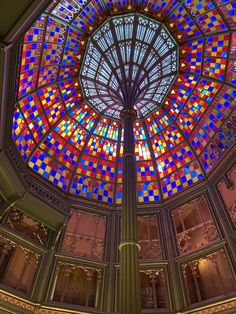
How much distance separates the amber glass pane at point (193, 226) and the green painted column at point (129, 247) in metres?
7.70

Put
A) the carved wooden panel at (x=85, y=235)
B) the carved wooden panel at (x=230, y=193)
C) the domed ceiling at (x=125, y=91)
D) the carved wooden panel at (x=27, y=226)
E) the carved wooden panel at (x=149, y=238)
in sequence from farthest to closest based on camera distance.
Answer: the carved wooden panel at (x=149, y=238) < the carved wooden panel at (x=85, y=235) < the domed ceiling at (x=125, y=91) < the carved wooden panel at (x=230, y=193) < the carved wooden panel at (x=27, y=226)

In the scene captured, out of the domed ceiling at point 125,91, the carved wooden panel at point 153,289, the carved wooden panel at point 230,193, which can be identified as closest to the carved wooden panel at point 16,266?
the domed ceiling at point 125,91

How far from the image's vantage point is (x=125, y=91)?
16.0 m

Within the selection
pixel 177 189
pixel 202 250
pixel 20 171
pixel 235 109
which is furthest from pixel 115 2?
pixel 202 250

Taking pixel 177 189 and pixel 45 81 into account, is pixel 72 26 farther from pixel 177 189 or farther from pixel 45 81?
pixel 177 189

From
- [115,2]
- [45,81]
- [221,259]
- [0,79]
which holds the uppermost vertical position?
[115,2]

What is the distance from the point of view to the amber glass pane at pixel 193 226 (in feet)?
53.5

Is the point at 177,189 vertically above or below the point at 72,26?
below

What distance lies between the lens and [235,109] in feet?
58.3

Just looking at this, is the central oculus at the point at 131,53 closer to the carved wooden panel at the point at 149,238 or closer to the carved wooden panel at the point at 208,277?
the carved wooden panel at the point at 149,238

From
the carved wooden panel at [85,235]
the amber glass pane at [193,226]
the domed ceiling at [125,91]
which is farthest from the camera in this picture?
the carved wooden panel at [85,235]

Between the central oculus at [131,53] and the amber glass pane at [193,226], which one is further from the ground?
the central oculus at [131,53]

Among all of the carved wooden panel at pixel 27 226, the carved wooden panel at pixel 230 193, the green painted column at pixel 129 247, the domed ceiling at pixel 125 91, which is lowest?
the green painted column at pixel 129 247

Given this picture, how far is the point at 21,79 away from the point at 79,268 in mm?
11676
